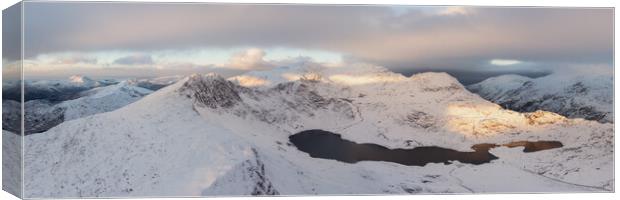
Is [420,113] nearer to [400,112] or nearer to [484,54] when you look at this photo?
[400,112]

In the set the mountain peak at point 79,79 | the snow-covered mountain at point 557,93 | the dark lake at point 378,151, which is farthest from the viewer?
the snow-covered mountain at point 557,93

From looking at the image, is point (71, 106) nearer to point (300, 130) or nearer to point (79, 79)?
point (79, 79)

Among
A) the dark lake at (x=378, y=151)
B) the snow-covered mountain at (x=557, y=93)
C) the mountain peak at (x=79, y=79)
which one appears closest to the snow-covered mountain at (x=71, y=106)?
the mountain peak at (x=79, y=79)

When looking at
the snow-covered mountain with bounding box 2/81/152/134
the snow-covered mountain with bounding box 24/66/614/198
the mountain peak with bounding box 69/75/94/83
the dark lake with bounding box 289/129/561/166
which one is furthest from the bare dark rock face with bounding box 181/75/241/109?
the mountain peak with bounding box 69/75/94/83

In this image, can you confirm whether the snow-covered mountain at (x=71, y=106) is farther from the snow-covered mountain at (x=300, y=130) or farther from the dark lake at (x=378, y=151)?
the dark lake at (x=378, y=151)

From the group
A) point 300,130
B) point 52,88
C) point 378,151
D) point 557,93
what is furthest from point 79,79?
point 557,93

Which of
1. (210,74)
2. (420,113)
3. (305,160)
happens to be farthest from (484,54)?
(210,74)
